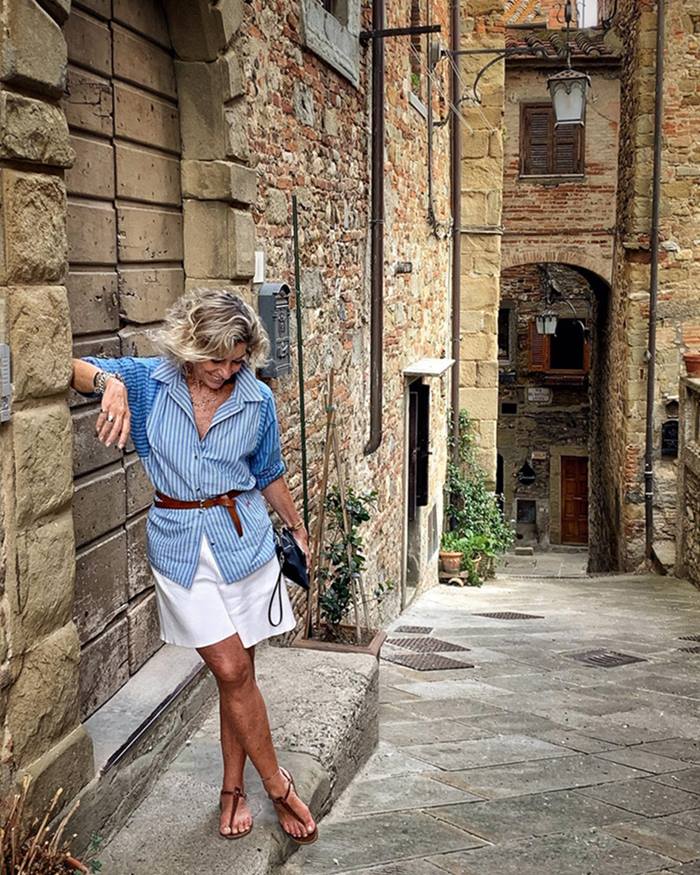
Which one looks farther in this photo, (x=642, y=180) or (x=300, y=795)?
(x=642, y=180)

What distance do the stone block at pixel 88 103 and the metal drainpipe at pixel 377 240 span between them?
12.4 feet

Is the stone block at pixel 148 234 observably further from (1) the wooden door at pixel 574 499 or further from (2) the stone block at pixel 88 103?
(1) the wooden door at pixel 574 499

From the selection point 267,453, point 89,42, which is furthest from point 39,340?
point 89,42

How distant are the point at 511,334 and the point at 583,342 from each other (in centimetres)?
144

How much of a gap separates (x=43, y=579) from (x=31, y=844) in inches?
22.9

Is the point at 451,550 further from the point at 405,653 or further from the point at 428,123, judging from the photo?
the point at 405,653

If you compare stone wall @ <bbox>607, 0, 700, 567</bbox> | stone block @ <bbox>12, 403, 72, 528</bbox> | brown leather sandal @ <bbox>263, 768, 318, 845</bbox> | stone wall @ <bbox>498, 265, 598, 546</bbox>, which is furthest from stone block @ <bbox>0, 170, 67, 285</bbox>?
stone wall @ <bbox>498, 265, 598, 546</bbox>

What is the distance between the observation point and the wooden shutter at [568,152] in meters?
18.7

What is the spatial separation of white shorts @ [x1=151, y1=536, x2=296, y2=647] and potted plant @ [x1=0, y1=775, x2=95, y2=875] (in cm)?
51

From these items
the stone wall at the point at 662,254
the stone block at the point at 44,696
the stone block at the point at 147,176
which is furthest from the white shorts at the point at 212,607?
the stone wall at the point at 662,254

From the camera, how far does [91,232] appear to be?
11.3 feet

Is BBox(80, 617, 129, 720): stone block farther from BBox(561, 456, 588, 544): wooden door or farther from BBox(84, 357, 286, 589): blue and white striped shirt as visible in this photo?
BBox(561, 456, 588, 544): wooden door

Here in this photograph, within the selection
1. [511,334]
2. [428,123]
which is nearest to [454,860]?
[428,123]

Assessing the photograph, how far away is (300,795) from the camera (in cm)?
341
